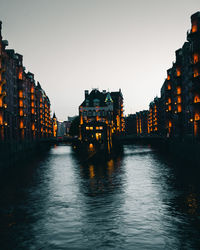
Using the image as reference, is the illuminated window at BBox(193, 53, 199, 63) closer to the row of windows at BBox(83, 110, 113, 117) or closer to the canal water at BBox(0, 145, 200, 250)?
the canal water at BBox(0, 145, 200, 250)

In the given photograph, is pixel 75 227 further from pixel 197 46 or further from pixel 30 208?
pixel 197 46

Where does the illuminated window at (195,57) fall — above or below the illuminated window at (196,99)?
above

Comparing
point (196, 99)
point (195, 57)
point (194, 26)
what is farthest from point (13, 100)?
point (194, 26)

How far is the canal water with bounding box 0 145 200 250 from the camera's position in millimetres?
20906

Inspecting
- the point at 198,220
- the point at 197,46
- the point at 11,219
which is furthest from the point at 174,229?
the point at 197,46

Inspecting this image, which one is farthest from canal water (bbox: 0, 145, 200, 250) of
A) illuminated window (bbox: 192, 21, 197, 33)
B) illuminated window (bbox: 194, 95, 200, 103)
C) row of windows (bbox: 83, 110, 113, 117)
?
row of windows (bbox: 83, 110, 113, 117)

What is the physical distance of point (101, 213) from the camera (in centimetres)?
2759

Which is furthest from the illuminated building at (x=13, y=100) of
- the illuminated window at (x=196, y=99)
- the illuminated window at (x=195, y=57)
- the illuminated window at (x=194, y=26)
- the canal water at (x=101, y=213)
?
the canal water at (x=101, y=213)

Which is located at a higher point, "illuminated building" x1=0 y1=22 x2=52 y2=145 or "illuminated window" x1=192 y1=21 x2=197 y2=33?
"illuminated window" x1=192 y1=21 x2=197 y2=33

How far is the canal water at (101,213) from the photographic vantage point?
2091cm

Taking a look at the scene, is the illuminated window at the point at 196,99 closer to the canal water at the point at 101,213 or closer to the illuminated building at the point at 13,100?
the canal water at the point at 101,213

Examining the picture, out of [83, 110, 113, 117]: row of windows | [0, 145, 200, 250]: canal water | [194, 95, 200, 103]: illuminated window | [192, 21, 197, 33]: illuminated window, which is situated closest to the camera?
[0, 145, 200, 250]: canal water

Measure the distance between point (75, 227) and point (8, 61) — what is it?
271 ft

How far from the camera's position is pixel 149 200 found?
106 ft
